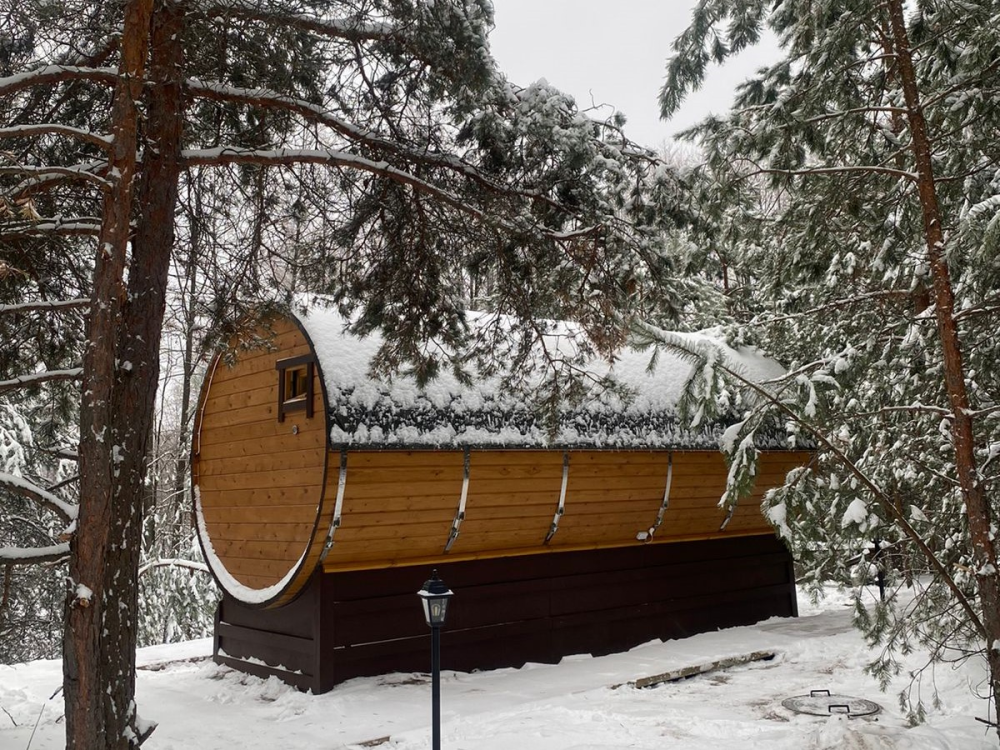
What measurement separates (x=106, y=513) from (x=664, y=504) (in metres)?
7.37

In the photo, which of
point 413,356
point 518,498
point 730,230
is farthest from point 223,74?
point 518,498

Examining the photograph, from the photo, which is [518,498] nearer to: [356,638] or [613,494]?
[613,494]

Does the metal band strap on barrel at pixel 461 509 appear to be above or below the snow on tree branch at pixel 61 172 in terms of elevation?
below

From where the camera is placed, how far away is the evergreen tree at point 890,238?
5.45 m

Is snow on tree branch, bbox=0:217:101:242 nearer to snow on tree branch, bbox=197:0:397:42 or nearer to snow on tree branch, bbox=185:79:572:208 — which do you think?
snow on tree branch, bbox=185:79:572:208

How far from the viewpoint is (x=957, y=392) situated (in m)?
5.39

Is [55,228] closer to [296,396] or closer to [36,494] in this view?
[36,494]

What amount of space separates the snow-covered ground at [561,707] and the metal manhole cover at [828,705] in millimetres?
117

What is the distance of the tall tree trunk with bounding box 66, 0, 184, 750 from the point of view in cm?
481

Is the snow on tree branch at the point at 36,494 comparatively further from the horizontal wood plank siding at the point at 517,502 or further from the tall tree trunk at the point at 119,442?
the horizontal wood plank siding at the point at 517,502

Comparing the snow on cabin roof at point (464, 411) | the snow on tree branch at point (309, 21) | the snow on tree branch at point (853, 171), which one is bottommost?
the snow on cabin roof at point (464, 411)

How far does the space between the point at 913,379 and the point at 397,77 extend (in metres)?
5.26

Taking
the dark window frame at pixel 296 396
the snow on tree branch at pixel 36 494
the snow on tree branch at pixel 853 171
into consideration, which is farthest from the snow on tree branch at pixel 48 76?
the snow on tree branch at pixel 853 171

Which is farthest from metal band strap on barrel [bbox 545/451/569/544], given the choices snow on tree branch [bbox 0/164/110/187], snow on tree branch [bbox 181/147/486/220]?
snow on tree branch [bbox 0/164/110/187]
